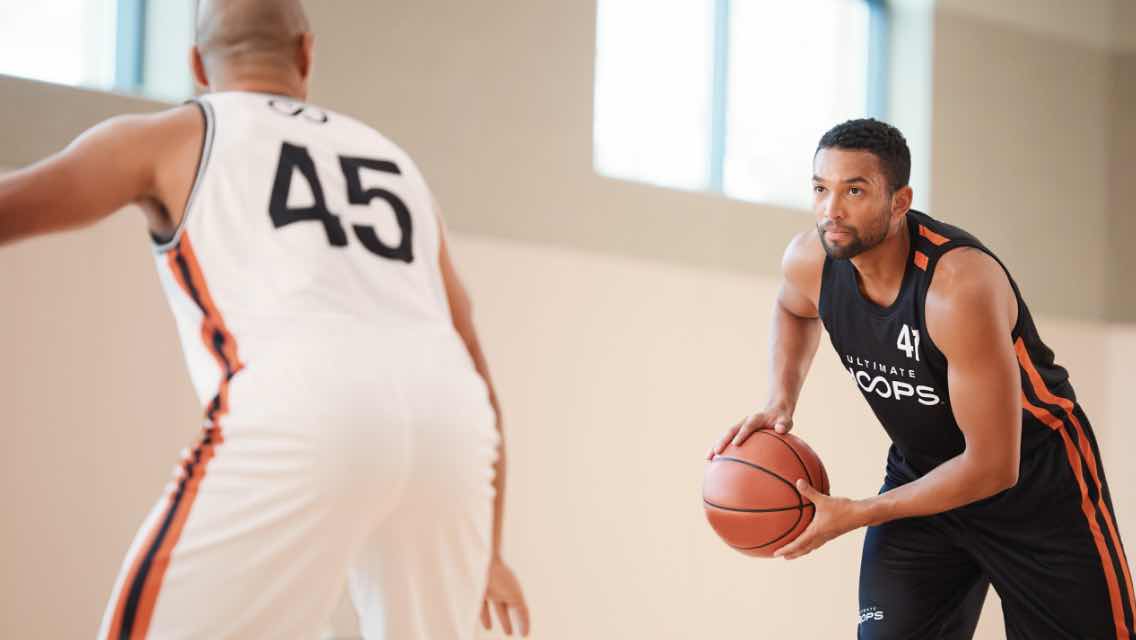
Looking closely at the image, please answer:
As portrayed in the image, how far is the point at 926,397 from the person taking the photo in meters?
3.01

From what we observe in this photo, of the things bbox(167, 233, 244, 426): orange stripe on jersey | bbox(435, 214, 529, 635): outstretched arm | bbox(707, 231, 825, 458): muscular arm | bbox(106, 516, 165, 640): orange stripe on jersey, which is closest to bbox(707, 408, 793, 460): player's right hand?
bbox(707, 231, 825, 458): muscular arm

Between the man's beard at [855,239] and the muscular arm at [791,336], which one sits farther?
the muscular arm at [791,336]

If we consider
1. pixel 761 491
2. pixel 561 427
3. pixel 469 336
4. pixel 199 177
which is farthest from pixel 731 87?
pixel 199 177

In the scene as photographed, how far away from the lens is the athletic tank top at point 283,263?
167cm

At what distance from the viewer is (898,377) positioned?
3033 mm

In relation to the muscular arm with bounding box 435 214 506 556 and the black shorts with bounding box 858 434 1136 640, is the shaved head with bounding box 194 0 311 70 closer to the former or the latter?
the muscular arm with bounding box 435 214 506 556

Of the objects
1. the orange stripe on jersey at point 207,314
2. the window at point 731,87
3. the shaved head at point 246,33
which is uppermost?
the window at point 731,87

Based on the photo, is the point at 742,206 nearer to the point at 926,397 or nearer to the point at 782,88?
the point at 782,88

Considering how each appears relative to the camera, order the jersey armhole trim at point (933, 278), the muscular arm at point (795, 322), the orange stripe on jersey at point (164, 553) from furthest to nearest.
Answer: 1. the muscular arm at point (795, 322)
2. the jersey armhole trim at point (933, 278)
3. the orange stripe on jersey at point (164, 553)

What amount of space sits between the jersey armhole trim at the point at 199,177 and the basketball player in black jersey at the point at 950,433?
1.68 m

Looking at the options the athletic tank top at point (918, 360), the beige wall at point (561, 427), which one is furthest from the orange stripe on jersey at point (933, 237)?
the beige wall at point (561, 427)

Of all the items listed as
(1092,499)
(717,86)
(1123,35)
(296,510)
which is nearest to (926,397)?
(1092,499)

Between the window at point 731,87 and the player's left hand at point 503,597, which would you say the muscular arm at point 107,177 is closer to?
the player's left hand at point 503,597

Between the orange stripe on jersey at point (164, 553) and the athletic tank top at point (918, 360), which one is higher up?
the athletic tank top at point (918, 360)
